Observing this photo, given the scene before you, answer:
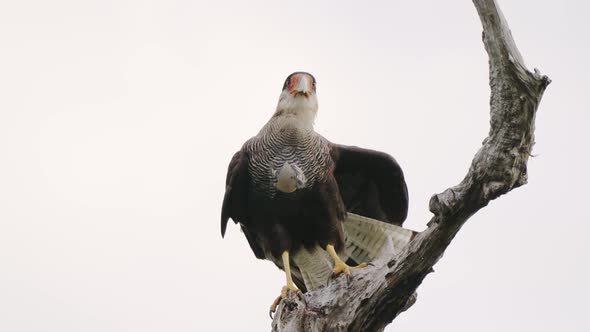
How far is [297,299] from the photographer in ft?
22.5

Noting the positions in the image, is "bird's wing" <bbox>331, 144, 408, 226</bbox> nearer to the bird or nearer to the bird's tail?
the bird

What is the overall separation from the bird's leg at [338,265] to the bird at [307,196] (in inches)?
0.5

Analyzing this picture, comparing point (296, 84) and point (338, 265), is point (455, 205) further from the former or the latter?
point (296, 84)

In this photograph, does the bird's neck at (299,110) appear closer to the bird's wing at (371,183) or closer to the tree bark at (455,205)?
the bird's wing at (371,183)

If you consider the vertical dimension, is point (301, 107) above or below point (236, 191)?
above

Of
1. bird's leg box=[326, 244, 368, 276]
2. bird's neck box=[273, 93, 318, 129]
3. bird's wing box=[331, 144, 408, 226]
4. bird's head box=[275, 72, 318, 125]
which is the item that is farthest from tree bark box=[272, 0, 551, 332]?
bird's head box=[275, 72, 318, 125]

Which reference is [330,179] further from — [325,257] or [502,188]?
[502,188]

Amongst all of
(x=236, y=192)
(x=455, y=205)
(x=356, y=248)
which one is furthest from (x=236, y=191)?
(x=455, y=205)

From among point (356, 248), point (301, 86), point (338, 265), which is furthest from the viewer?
point (356, 248)

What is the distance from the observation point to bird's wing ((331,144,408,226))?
8570 millimetres

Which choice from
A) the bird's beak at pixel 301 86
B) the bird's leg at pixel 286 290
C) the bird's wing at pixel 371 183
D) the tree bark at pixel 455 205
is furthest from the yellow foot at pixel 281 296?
the bird's beak at pixel 301 86

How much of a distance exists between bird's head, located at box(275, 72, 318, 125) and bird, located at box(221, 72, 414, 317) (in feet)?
0.03

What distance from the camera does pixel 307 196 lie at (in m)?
8.01

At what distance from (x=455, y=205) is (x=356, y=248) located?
10.1 feet
